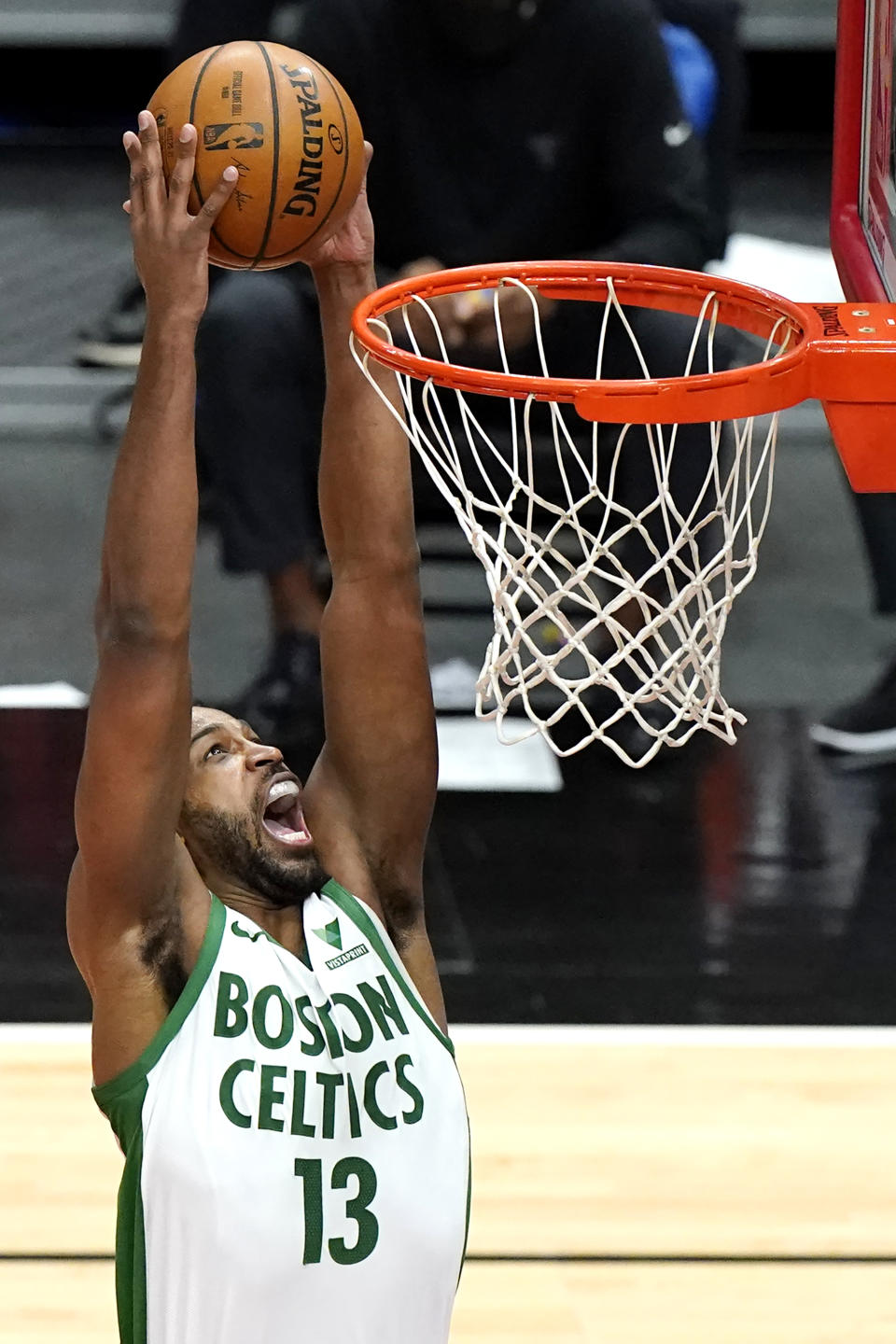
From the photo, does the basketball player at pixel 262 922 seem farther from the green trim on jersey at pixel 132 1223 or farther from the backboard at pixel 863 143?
the backboard at pixel 863 143

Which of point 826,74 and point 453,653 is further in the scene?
point 826,74

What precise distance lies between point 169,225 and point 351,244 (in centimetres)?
42

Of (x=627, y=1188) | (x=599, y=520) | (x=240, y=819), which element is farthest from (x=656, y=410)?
(x=599, y=520)

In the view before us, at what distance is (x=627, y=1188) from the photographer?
3109mm

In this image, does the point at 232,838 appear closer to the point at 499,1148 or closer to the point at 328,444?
the point at 328,444

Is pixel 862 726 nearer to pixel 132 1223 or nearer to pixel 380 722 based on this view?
pixel 380 722

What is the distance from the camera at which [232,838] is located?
2.22m

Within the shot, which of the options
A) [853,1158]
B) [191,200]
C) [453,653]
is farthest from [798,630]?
[191,200]

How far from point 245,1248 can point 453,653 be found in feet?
10.5

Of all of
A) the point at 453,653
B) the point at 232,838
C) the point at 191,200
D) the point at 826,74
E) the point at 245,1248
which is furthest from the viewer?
the point at 826,74

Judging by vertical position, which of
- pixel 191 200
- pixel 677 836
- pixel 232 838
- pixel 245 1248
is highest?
pixel 191 200

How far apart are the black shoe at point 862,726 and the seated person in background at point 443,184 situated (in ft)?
4.09

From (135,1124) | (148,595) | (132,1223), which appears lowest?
(132,1223)

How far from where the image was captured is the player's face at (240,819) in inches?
87.4
